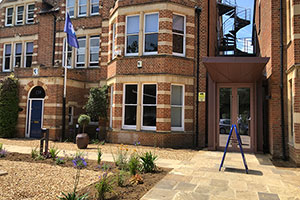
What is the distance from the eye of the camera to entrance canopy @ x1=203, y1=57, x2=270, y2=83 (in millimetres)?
7949

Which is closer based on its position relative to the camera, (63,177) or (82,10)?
(63,177)

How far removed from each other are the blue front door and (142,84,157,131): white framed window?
22.2 feet

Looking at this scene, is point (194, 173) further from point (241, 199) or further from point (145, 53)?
point (145, 53)

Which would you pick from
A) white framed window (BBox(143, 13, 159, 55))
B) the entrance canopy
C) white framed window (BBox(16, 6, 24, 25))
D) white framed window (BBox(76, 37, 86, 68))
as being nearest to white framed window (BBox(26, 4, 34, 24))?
white framed window (BBox(16, 6, 24, 25))

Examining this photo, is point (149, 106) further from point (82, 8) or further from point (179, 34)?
point (82, 8)

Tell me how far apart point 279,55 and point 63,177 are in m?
8.50

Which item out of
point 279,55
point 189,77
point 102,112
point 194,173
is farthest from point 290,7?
point 102,112

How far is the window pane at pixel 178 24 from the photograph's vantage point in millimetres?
12594

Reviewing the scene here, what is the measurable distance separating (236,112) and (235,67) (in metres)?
3.06

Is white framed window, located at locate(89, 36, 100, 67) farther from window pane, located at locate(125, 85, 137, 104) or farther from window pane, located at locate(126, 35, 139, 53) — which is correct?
window pane, located at locate(125, 85, 137, 104)

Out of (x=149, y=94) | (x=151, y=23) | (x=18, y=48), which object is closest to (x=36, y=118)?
(x=18, y=48)

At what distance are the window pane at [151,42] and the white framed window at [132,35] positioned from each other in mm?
564

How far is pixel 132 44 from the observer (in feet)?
42.6

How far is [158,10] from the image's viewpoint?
12336mm
